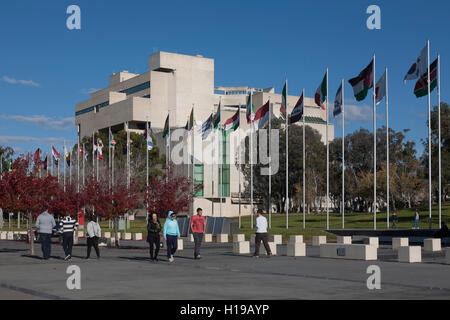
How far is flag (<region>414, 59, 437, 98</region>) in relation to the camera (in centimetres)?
3209

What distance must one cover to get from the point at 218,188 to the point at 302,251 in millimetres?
63381

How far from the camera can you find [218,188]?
8725 centimetres

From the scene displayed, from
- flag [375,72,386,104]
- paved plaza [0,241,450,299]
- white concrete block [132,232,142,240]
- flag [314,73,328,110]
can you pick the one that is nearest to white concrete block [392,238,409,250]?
paved plaza [0,241,450,299]

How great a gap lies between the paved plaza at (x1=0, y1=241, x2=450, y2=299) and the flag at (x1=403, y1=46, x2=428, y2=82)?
13.5 metres

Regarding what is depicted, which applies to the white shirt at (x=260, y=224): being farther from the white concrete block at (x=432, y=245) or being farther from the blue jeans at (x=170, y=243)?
the white concrete block at (x=432, y=245)

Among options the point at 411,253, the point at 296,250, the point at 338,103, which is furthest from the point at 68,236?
the point at 338,103

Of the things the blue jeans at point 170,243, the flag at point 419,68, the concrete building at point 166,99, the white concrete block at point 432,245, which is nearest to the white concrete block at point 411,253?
the white concrete block at point 432,245

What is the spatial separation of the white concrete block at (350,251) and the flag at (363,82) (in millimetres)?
13214

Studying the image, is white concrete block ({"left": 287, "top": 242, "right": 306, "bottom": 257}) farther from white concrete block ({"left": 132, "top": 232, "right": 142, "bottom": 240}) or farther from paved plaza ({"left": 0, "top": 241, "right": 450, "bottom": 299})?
white concrete block ({"left": 132, "top": 232, "right": 142, "bottom": 240})

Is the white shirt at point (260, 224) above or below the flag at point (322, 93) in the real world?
below

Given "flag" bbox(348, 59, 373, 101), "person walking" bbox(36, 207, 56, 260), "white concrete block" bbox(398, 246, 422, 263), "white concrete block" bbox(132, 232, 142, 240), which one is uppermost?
"flag" bbox(348, 59, 373, 101)

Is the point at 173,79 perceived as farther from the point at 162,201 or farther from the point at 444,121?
the point at 162,201

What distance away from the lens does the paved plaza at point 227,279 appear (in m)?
12.1
